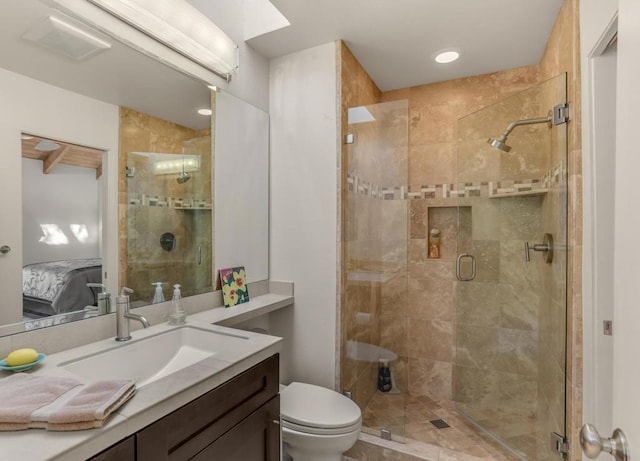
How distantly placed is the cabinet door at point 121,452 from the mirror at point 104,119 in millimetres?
660

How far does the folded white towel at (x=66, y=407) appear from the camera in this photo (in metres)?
0.73

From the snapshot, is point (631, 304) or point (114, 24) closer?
point (631, 304)

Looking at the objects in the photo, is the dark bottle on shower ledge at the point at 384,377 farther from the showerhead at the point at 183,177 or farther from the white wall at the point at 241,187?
the showerhead at the point at 183,177

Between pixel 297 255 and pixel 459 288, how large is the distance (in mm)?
1243

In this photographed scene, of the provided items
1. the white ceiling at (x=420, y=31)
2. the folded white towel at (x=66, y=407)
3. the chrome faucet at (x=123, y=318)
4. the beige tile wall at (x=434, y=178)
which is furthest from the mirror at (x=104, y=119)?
the beige tile wall at (x=434, y=178)

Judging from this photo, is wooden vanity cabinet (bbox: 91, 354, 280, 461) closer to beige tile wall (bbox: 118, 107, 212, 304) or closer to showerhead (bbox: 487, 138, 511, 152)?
beige tile wall (bbox: 118, 107, 212, 304)

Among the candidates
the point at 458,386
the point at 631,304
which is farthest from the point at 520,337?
the point at 631,304

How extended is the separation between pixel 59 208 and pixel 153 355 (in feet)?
2.20

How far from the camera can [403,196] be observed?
2373mm

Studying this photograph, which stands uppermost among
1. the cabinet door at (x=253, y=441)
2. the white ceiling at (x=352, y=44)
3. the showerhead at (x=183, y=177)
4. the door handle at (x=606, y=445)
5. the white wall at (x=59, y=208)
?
the white ceiling at (x=352, y=44)

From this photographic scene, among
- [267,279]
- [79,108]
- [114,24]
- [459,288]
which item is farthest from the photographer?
[459,288]

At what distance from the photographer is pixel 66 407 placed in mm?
753

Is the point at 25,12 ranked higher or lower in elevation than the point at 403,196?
higher

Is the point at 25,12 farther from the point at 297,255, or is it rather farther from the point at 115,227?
the point at 297,255
